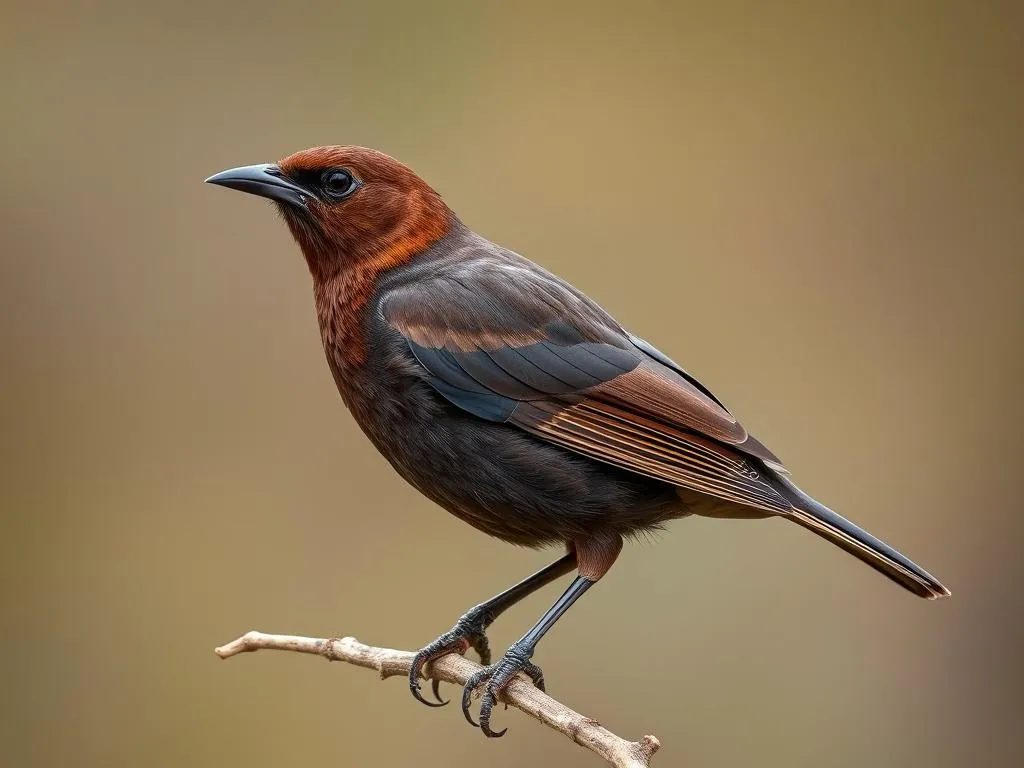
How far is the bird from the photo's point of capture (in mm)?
3666

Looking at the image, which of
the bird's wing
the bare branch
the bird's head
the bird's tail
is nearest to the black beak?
the bird's head

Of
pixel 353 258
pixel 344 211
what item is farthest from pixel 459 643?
pixel 344 211

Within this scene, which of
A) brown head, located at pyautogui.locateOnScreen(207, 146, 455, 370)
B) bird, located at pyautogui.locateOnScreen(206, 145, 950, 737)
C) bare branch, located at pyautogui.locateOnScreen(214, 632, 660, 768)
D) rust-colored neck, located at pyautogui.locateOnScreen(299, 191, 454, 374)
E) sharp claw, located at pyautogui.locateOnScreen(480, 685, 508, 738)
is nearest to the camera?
bare branch, located at pyautogui.locateOnScreen(214, 632, 660, 768)

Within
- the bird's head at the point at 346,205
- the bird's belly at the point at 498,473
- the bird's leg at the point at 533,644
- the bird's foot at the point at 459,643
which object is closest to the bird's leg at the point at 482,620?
the bird's foot at the point at 459,643

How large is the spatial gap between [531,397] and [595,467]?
0.27 meters

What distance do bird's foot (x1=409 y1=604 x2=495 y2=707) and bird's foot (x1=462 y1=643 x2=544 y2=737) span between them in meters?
0.21

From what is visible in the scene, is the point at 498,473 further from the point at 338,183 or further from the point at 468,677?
the point at 338,183

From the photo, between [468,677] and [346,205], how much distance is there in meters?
1.42

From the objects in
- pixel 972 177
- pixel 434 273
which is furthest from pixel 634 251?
pixel 434 273

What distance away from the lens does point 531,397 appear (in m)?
3.77

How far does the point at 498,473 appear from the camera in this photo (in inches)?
144

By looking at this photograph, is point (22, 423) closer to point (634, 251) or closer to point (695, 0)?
point (634, 251)

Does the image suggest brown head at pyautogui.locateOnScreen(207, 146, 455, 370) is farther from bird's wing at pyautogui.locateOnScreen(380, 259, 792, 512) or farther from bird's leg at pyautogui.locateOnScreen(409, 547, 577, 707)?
bird's leg at pyautogui.locateOnScreen(409, 547, 577, 707)

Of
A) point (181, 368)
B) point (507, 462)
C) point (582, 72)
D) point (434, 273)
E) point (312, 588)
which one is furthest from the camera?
point (582, 72)
